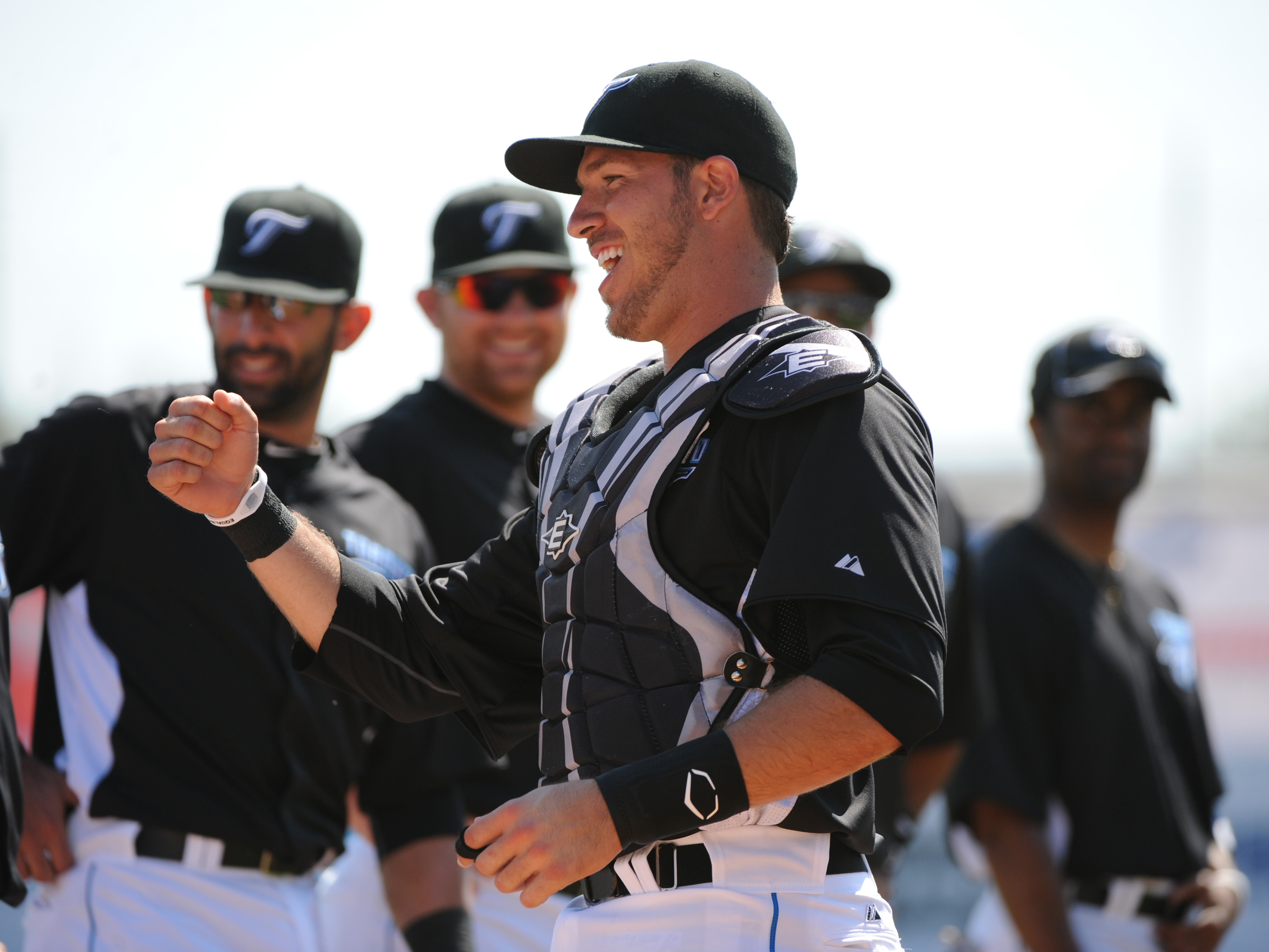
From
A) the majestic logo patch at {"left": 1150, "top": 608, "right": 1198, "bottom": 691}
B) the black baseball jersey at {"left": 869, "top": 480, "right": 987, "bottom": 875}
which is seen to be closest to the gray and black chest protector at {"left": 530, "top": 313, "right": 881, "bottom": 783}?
the black baseball jersey at {"left": 869, "top": 480, "right": 987, "bottom": 875}

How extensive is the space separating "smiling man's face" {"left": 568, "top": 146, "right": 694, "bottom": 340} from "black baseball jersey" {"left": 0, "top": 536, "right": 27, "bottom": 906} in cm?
150

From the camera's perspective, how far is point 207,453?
97.6 inches

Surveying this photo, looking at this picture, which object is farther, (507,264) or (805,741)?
(507,264)

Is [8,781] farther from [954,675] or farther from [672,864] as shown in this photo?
[954,675]

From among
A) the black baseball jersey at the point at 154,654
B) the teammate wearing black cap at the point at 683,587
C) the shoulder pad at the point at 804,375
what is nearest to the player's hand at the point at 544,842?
the teammate wearing black cap at the point at 683,587

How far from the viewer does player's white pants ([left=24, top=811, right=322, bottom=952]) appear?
3.49 metres

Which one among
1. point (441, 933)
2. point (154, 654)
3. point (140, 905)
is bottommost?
point (441, 933)

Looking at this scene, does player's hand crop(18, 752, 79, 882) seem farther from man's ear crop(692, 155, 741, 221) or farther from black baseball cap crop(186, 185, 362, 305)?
man's ear crop(692, 155, 741, 221)

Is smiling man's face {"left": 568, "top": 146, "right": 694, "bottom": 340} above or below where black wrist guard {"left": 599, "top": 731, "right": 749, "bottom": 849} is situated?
above

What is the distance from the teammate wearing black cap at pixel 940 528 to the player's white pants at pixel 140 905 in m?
2.27

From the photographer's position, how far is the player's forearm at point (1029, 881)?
4.73 meters

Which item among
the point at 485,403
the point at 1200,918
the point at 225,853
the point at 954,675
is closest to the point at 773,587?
the point at 225,853

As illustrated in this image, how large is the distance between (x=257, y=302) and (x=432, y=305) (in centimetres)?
105

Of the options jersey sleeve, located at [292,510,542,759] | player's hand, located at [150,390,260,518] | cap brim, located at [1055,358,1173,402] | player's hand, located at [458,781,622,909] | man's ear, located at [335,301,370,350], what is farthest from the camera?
cap brim, located at [1055,358,1173,402]
